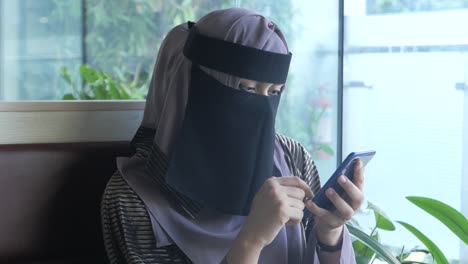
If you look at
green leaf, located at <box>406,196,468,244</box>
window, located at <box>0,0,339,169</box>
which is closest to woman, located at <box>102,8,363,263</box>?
green leaf, located at <box>406,196,468,244</box>

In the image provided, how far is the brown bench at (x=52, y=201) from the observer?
135 centimetres

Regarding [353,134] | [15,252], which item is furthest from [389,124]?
[15,252]

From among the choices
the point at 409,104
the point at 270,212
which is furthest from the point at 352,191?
the point at 409,104

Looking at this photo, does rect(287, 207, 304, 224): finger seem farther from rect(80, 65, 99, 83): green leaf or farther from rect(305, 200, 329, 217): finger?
rect(80, 65, 99, 83): green leaf

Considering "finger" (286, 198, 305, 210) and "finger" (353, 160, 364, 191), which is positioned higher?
"finger" (353, 160, 364, 191)

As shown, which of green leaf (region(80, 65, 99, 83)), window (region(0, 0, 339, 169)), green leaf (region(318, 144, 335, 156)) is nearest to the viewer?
green leaf (region(318, 144, 335, 156))

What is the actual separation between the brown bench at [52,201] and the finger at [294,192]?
1.28 ft

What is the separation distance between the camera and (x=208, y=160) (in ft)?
4.37

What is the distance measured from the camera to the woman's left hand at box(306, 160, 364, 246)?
4.26ft

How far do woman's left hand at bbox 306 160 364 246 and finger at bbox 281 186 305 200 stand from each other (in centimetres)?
6

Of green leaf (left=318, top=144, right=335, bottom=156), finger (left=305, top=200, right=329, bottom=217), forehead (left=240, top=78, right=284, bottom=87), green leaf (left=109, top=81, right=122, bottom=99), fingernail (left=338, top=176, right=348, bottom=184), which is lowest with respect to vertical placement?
green leaf (left=318, top=144, right=335, bottom=156)

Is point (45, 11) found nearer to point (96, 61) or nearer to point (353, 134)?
point (96, 61)

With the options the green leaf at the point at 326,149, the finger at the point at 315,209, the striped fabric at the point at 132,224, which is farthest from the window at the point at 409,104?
the striped fabric at the point at 132,224

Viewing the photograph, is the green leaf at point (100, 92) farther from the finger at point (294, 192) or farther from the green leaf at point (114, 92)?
the finger at point (294, 192)
